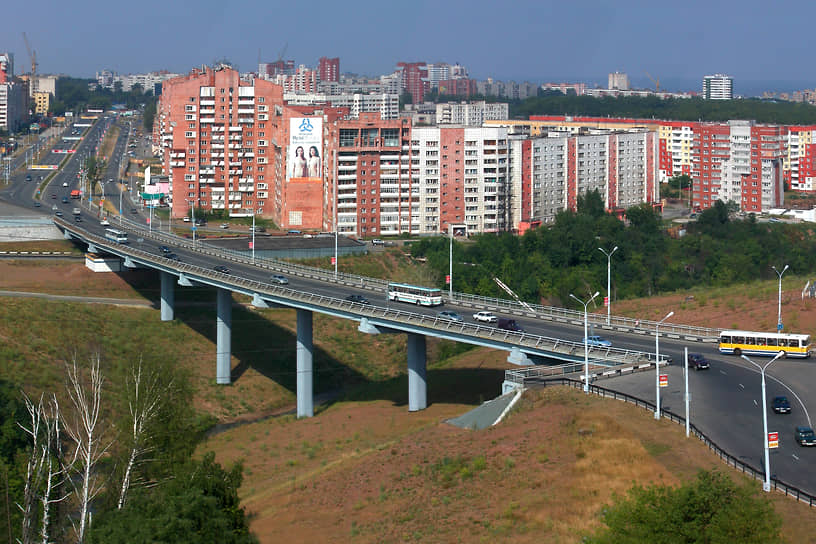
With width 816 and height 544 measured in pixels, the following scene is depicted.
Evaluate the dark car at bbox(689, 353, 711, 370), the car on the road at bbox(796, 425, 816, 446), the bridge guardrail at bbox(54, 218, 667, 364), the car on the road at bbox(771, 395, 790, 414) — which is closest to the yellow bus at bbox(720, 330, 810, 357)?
the dark car at bbox(689, 353, 711, 370)

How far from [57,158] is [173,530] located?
17243 centimetres

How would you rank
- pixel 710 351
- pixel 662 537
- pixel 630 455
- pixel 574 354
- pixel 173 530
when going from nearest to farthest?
pixel 662 537, pixel 173 530, pixel 630 455, pixel 574 354, pixel 710 351

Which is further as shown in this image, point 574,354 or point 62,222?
point 62,222

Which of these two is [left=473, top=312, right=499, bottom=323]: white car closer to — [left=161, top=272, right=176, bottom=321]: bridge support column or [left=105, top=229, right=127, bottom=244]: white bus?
[left=161, top=272, right=176, bottom=321]: bridge support column

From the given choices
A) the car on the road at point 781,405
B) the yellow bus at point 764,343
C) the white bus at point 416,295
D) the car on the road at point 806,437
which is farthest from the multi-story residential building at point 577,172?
the car on the road at point 806,437

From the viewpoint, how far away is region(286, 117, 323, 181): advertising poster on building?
12350 centimetres

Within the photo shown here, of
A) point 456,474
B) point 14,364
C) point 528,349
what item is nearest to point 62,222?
point 14,364

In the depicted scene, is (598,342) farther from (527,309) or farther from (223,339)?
(223,339)

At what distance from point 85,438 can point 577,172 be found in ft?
314

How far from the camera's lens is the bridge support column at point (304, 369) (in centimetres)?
7050

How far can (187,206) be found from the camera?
136750 millimetres

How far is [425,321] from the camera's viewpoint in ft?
204

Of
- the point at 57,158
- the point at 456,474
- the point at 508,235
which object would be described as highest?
the point at 57,158

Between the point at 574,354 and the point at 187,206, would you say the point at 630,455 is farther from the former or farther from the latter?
the point at 187,206
